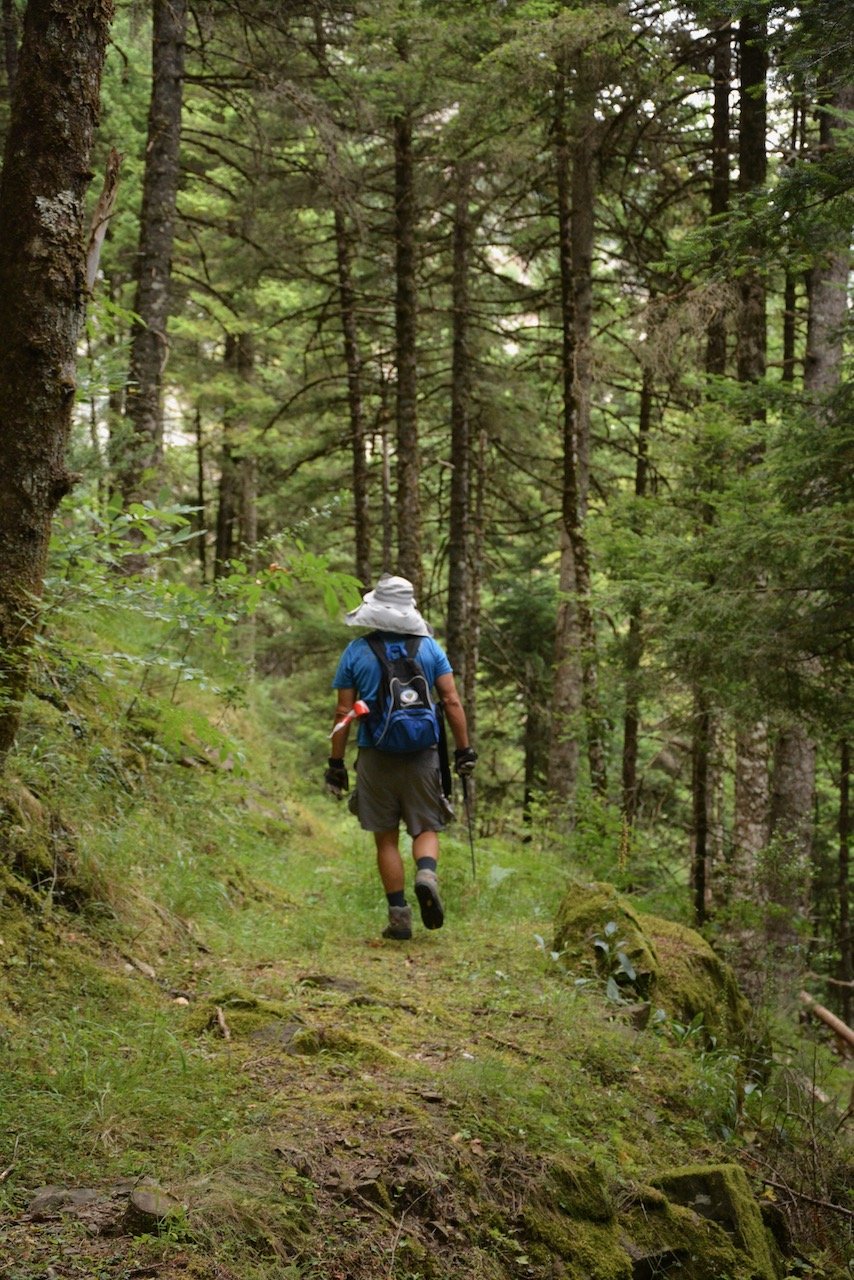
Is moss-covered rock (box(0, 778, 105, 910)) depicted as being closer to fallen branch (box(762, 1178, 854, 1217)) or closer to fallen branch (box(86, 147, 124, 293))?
fallen branch (box(86, 147, 124, 293))

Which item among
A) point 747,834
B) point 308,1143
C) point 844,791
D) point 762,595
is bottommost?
point 844,791

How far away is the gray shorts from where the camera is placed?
667 centimetres

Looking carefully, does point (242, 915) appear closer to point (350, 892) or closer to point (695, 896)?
point (350, 892)

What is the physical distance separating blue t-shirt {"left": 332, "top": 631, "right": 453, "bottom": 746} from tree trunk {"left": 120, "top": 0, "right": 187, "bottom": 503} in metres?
4.81

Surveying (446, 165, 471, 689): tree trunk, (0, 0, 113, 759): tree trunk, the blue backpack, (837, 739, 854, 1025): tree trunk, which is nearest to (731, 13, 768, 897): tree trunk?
the blue backpack

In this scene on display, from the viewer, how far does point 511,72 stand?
9594 millimetres

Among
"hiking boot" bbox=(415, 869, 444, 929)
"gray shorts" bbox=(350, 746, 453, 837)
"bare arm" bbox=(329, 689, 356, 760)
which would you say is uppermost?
"bare arm" bbox=(329, 689, 356, 760)

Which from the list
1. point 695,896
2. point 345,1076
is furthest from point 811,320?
point 345,1076

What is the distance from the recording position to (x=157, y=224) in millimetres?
10656

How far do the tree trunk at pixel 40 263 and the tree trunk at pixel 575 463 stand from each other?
5.95 m

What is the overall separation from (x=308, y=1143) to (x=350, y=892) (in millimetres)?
4535

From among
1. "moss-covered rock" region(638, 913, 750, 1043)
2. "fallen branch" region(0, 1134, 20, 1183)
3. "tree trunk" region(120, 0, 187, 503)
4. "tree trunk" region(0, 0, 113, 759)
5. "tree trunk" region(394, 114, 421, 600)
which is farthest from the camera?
"tree trunk" region(394, 114, 421, 600)

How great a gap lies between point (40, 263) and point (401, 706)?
11.5 feet

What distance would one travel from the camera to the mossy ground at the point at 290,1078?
9.62ft
